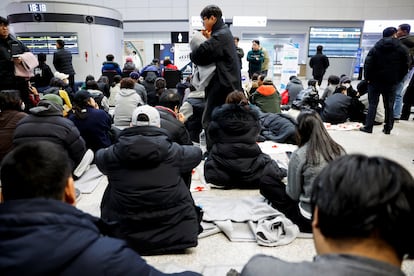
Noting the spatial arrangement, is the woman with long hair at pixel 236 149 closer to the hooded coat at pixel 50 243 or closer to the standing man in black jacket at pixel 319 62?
the hooded coat at pixel 50 243

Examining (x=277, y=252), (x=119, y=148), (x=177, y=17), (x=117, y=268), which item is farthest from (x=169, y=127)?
(x=177, y=17)

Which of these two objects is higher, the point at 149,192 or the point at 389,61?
the point at 389,61

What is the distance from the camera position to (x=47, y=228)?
2.66 feet

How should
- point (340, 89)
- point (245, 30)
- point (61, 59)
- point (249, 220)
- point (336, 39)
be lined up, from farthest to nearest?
point (245, 30) < point (336, 39) < point (61, 59) < point (340, 89) < point (249, 220)

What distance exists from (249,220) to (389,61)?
3741mm

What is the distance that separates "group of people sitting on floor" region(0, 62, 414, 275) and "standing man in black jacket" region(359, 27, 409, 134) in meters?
1.50

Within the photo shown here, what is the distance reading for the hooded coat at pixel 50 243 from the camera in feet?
2.52

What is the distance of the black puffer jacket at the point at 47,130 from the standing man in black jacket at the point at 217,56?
4.69 feet

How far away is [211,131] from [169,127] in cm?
A: 58

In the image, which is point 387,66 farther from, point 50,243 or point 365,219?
point 50,243

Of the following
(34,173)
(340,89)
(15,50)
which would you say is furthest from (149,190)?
(340,89)

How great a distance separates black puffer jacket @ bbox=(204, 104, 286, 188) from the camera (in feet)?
10.2

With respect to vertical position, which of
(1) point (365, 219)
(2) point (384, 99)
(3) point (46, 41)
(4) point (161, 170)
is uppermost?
(3) point (46, 41)

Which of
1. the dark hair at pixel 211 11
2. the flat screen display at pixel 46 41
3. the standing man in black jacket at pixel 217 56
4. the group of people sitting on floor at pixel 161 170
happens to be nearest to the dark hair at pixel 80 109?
the group of people sitting on floor at pixel 161 170
